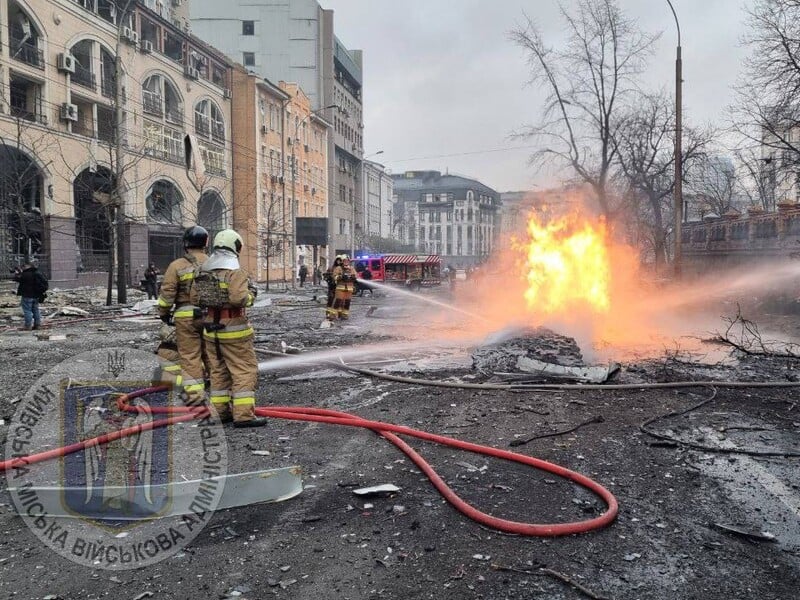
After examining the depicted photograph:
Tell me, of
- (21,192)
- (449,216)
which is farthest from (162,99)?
(449,216)

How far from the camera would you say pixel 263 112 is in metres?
45.7

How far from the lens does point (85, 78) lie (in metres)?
A: 28.4

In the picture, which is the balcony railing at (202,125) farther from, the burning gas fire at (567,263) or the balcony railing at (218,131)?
the burning gas fire at (567,263)

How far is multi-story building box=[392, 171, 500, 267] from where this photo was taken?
118750 millimetres

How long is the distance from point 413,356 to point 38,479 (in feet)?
22.2

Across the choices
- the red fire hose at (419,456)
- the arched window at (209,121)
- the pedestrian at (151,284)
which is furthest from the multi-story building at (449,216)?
the red fire hose at (419,456)

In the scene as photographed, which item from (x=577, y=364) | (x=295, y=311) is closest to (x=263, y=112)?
(x=295, y=311)

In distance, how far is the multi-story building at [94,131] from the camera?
2322 centimetres

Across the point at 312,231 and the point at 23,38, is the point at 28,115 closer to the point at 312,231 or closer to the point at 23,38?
the point at 23,38

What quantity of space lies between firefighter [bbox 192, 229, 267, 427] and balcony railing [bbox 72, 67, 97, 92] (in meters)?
28.1

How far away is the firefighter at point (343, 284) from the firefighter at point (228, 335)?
9.49m

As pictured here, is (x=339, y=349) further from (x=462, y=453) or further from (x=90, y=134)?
(x=90, y=134)

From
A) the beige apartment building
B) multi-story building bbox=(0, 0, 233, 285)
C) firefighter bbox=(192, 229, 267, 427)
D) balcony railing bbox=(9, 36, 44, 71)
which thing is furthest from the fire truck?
firefighter bbox=(192, 229, 267, 427)

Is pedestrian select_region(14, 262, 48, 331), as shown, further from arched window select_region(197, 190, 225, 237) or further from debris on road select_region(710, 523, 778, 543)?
arched window select_region(197, 190, 225, 237)
